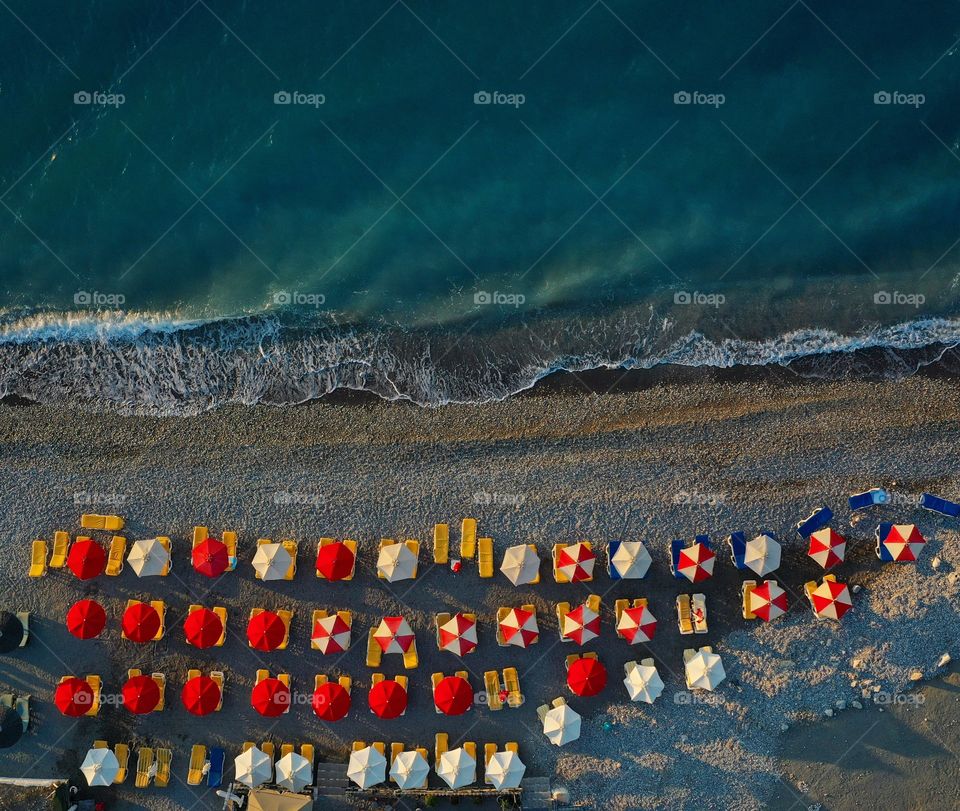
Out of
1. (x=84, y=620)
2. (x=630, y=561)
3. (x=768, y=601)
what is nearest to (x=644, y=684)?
(x=630, y=561)

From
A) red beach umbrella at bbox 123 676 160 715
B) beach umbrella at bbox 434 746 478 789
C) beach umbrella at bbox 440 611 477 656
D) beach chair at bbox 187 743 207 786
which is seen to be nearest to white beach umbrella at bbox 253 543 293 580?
red beach umbrella at bbox 123 676 160 715

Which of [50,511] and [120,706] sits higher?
[50,511]

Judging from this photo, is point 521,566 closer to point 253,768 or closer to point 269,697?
point 269,697

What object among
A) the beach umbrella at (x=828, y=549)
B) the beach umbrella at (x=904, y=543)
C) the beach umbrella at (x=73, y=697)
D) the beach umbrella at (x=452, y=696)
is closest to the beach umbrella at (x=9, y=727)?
the beach umbrella at (x=73, y=697)

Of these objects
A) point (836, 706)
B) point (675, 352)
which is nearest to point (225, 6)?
point (675, 352)

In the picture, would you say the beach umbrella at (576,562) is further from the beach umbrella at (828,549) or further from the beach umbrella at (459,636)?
the beach umbrella at (828,549)

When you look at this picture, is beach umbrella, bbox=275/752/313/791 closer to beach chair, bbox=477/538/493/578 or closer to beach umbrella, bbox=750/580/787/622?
beach chair, bbox=477/538/493/578

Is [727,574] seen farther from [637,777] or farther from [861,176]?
[861,176]
